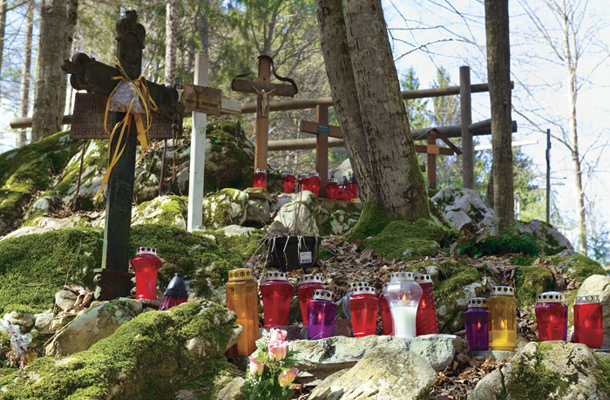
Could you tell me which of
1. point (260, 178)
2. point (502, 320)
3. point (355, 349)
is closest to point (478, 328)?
point (502, 320)

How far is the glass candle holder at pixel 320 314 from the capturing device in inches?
139

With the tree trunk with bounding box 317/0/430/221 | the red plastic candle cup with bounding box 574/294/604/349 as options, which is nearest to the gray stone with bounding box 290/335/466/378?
the red plastic candle cup with bounding box 574/294/604/349

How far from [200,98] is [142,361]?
4500 millimetres

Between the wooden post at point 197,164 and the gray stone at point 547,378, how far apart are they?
446cm

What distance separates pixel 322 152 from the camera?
9.31 m

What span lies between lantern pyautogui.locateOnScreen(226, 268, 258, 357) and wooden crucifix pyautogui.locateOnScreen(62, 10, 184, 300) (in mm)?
960

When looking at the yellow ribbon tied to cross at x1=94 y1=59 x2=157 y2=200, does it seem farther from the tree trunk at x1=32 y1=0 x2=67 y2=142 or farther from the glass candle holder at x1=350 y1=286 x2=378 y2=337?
the tree trunk at x1=32 y1=0 x2=67 y2=142

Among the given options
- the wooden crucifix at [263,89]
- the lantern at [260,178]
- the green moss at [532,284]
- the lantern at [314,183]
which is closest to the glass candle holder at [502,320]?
the green moss at [532,284]

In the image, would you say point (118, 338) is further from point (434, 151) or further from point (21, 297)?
point (434, 151)

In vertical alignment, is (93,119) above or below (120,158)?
above

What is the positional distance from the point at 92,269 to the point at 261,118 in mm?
4762

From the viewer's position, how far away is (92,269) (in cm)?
434

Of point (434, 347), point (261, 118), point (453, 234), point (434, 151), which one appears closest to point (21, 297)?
point (434, 347)

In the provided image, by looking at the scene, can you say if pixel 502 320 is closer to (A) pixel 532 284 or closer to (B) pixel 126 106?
(A) pixel 532 284
